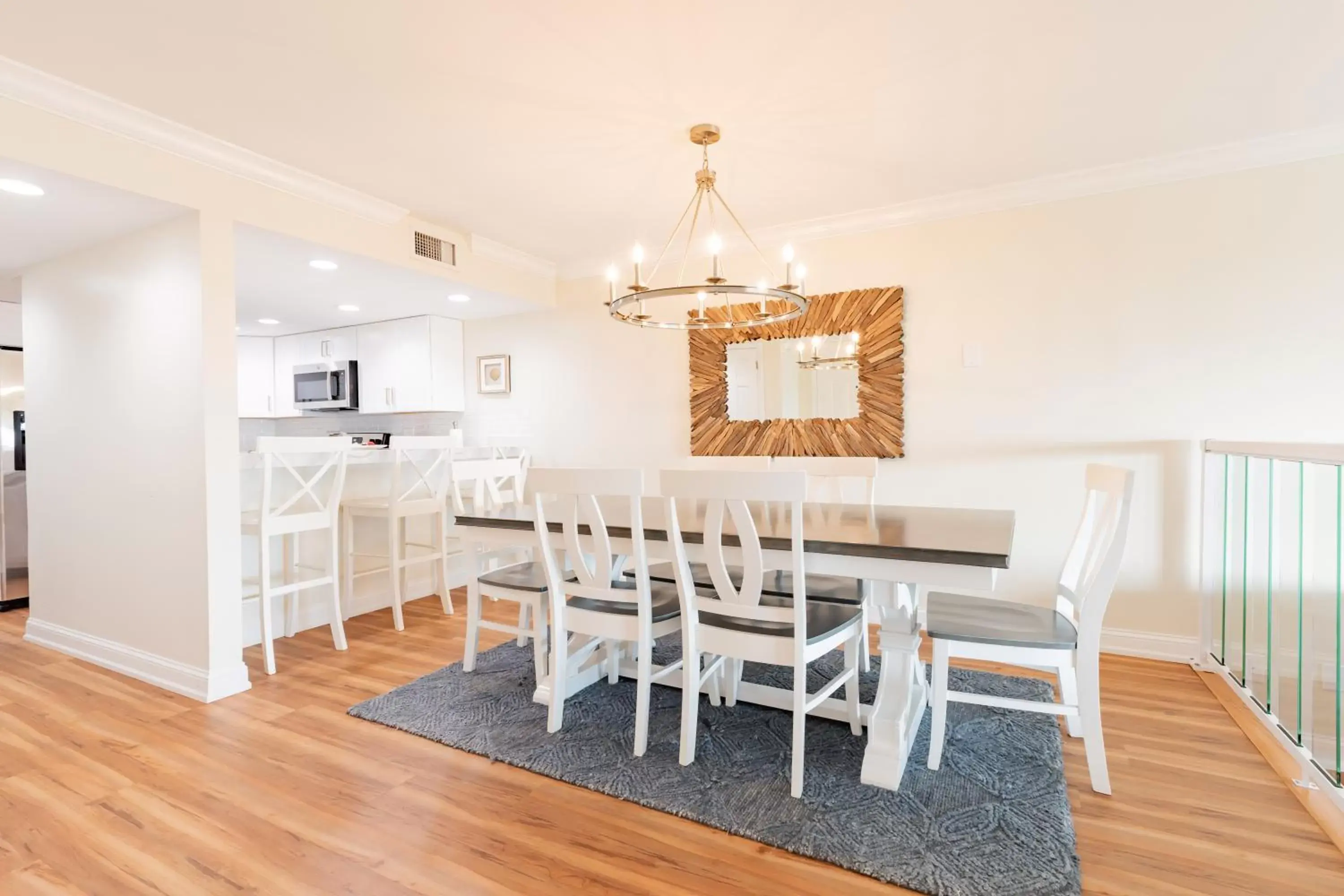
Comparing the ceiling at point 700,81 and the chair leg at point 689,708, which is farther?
the chair leg at point 689,708

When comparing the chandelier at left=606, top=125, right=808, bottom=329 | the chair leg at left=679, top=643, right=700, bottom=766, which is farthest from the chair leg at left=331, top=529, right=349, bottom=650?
the chair leg at left=679, top=643, right=700, bottom=766

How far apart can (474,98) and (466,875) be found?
7.80 ft

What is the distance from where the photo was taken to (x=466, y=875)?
1.56m

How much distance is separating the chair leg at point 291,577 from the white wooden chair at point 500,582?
1050 mm

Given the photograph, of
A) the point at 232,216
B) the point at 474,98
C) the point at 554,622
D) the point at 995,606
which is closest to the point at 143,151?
the point at 232,216

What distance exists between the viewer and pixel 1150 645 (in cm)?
299

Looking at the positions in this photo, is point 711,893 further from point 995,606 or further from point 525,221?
point 525,221

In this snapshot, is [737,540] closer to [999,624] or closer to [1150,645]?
[999,624]

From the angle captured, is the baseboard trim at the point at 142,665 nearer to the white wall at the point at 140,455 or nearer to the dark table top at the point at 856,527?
the white wall at the point at 140,455

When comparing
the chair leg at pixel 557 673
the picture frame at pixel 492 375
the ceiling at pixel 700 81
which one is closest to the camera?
the ceiling at pixel 700 81

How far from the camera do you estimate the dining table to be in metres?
1.76

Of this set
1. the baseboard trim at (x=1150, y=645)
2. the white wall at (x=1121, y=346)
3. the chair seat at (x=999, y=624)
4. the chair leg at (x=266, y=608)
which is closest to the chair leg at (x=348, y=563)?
the chair leg at (x=266, y=608)

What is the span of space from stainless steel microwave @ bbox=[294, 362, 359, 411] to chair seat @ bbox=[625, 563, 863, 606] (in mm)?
3528

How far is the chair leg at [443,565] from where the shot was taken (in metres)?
3.82
